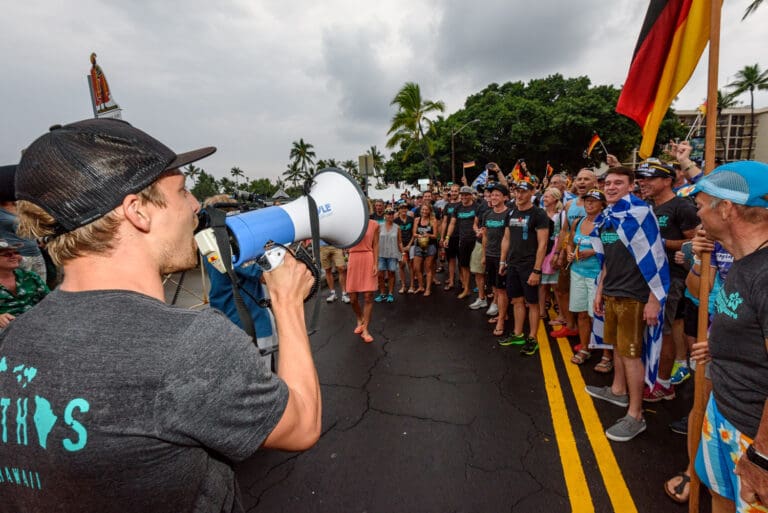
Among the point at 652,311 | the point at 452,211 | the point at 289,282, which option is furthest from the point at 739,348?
the point at 452,211

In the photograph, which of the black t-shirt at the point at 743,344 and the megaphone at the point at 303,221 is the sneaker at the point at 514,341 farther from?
the megaphone at the point at 303,221

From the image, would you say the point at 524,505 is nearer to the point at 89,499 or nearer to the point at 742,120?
the point at 89,499

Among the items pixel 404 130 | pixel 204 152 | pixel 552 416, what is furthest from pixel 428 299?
pixel 404 130

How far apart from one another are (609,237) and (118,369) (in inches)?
135

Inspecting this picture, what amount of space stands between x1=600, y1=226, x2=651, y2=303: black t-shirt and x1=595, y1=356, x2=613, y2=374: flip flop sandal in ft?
3.45

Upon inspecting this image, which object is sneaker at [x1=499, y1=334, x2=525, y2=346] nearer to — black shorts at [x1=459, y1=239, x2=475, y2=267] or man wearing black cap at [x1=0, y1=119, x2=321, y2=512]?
black shorts at [x1=459, y1=239, x2=475, y2=267]

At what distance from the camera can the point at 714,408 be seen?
1664 mm

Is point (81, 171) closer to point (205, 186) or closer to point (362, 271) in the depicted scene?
point (362, 271)

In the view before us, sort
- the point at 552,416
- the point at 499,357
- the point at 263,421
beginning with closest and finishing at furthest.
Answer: the point at 263,421 < the point at 552,416 < the point at 499,357

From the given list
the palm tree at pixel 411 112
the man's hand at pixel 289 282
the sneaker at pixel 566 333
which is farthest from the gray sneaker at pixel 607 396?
the palm tree at pixel 411 112

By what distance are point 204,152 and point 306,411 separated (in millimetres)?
921

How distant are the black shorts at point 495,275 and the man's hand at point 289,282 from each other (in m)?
3.98

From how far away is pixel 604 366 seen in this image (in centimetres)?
363

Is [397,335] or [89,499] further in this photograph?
[397,335]
